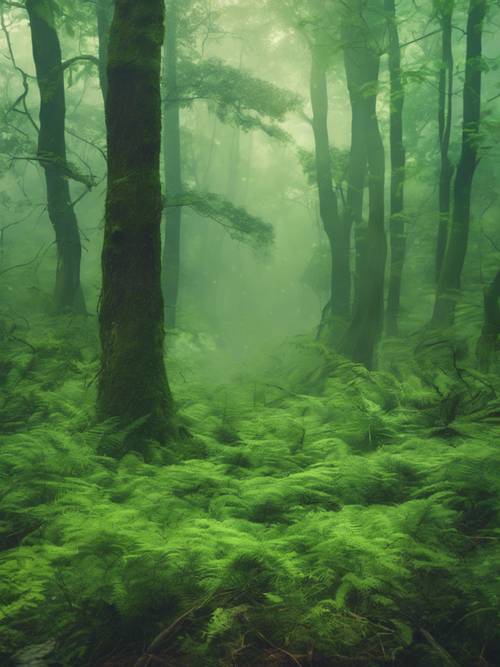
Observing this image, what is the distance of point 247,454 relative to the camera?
493 cm

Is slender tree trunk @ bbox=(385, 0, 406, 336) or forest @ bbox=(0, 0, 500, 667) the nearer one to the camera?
Answer: forest @ bbox=(0, 0, 500, 667)

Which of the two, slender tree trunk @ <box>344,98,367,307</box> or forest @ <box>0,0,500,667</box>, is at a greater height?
slender tree trunk @ <box>344,98,367,307</box>

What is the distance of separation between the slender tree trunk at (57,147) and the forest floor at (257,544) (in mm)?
6344

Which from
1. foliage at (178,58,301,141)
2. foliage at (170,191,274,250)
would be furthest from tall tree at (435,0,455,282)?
foliage at (170,191,274,250)

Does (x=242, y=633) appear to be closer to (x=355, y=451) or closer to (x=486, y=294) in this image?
(x=355, y=451)

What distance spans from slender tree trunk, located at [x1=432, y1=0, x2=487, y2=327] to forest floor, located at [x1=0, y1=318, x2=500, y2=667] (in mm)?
6085

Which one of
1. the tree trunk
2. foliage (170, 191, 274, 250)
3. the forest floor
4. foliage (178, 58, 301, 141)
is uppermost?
foliage (178, 58, 301, 141)

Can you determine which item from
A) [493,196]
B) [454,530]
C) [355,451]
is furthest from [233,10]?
[454,530]

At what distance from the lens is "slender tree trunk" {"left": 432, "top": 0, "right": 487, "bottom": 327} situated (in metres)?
10.3

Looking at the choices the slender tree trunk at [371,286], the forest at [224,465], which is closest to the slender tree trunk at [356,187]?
the forest at [224,465]

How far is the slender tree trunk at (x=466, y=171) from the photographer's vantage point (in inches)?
405

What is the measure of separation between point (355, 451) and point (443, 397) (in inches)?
69.0

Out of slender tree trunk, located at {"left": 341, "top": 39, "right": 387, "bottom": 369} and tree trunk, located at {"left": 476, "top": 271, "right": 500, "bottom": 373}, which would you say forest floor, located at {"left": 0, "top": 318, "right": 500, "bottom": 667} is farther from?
slender tree trunk, located at {"left": 341, "top": 39, "right": 387, "bottom": 369}

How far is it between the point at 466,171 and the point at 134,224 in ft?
26.3
